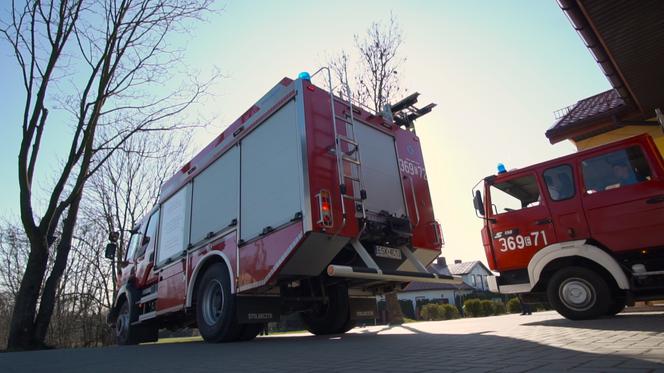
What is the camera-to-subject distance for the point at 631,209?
5.35 m

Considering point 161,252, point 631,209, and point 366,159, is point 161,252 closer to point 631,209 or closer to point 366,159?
point 366,159

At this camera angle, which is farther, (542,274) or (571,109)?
(571,109)

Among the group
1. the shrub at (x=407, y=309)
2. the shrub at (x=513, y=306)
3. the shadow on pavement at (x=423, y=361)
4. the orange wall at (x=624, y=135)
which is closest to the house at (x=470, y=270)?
the shrub at (x=407, y=309)

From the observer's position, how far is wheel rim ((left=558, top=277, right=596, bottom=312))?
18.1 ft

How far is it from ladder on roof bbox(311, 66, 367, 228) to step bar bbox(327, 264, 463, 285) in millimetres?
631

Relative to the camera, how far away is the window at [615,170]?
5508 millimetres

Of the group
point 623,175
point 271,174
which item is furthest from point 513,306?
point 271,174

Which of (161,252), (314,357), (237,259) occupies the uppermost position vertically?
(161,252)

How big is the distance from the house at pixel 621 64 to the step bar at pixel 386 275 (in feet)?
11.3

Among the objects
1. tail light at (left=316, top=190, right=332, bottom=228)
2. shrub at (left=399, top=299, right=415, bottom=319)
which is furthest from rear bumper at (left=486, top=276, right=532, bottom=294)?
shrub at (left=399, top=299, right=415, bottom=319)

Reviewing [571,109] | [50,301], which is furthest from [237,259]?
[571,109]

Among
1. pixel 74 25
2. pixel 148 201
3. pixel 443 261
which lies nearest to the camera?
pixel 74 25

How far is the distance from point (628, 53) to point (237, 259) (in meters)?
6.85

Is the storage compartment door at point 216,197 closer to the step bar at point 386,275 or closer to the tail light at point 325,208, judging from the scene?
the tail light at point 325,208
